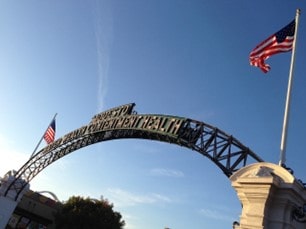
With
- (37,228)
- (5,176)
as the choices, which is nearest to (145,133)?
(5,176)

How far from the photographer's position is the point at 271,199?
7488 mm

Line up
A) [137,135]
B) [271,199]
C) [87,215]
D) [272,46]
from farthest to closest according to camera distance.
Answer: [87,215], [137,135], [272,46], [271,199]

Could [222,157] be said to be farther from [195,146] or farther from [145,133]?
[145,133]

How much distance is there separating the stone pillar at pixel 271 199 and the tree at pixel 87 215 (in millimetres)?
41855

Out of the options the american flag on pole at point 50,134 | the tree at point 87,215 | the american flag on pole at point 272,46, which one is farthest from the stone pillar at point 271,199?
the tree at point 87,215

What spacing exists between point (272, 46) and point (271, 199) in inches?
251

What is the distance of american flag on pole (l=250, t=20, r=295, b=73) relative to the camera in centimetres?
1207

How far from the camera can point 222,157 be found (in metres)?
19.8


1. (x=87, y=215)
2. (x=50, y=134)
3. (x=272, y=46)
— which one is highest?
(x=50, y=134)

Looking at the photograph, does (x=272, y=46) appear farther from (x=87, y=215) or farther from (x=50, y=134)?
(x=87, y=215)

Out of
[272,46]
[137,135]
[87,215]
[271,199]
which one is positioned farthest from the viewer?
[87,215]

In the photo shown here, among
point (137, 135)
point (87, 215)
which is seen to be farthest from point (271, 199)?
point (87, 215)

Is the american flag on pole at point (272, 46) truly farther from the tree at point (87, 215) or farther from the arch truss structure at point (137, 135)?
the tree at point (87, 215)

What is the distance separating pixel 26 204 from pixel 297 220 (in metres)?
47.9
